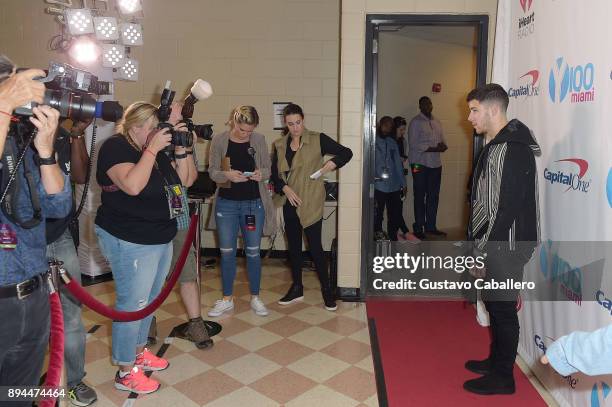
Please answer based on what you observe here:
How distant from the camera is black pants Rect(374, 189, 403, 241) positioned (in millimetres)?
5773

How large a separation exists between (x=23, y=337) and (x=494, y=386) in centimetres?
218

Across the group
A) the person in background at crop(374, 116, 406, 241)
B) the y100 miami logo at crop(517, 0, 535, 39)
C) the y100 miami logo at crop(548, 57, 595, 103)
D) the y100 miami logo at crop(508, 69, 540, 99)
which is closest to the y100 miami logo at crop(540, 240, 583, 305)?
the y100 miami logo at crop(548, 57, 595, 103)

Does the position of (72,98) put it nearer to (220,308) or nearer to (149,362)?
(149,362)

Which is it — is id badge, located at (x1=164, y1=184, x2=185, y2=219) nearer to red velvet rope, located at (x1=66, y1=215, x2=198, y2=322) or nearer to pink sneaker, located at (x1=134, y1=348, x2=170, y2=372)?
red velvet rope, located at (x1=66, y1=215, x2=198, y2=322)

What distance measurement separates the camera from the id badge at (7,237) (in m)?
1.38

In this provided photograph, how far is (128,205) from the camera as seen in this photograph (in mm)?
2352

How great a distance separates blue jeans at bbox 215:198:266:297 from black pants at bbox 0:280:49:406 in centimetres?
205

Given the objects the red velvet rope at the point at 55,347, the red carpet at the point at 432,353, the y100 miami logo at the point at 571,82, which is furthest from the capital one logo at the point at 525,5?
the red velvet rope at the point at 55,347

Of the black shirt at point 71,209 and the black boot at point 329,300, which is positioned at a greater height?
the black shirt at point 71,209

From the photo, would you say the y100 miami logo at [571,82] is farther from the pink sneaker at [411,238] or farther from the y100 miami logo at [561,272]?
the pink sneaker at [411,238]

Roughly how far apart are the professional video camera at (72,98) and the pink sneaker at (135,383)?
1.50m

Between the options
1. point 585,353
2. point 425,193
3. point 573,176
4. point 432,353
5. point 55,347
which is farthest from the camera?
point 425,193

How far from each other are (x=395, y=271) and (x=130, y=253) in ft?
10.0

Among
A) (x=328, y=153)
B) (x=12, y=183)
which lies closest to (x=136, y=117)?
(x=12, y=183)
